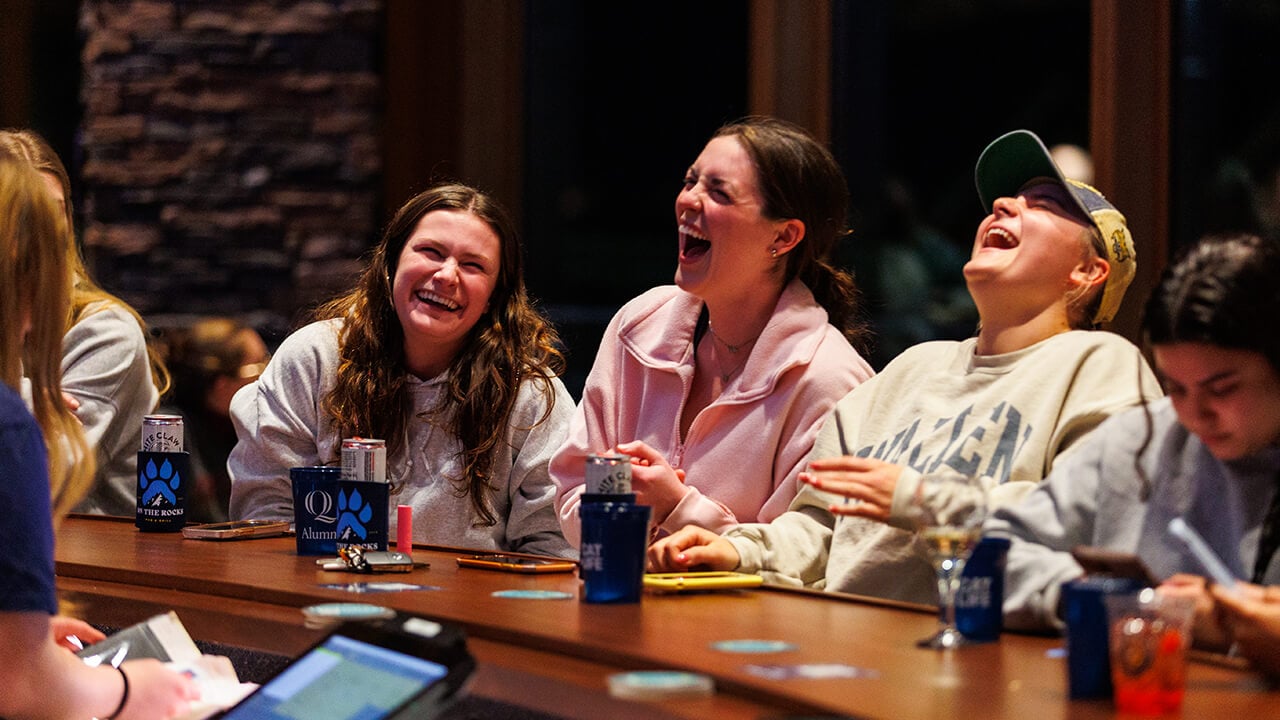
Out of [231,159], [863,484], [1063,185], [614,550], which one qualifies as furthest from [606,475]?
[231,159]

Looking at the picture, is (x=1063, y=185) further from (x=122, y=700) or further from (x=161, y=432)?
(x=161, y=432)

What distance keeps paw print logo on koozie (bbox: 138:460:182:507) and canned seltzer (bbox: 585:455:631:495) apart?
1.21 metres

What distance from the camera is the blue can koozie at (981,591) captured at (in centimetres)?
180

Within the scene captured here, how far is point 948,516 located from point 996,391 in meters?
0.70

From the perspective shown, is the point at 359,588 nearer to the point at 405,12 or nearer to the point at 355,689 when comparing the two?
the point at 355,689

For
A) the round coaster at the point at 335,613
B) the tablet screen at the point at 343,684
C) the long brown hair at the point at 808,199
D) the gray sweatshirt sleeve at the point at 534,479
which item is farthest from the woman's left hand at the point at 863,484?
the gray sweatshirt sleeve at the point at 534,479

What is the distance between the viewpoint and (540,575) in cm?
238

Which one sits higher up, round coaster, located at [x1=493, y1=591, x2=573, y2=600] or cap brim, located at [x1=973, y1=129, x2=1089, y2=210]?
cap brim, located at [x1=973, y1=129, x2=1089, y2=210]

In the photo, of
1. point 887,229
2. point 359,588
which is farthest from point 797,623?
point 887,229

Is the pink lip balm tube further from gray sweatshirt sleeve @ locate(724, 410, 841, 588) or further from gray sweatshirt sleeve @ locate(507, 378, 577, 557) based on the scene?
gray sweatshirt sleeve @ locate(724, 410, 841, 588)

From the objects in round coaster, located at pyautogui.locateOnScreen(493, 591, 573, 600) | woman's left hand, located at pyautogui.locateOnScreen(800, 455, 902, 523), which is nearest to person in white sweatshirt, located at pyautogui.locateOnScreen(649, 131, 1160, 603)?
woman's left hand, located at pyautogui.locateOnScreen(800, 455, 902, 523)

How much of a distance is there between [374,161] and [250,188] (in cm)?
47

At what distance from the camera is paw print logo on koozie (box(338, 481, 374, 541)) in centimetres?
258

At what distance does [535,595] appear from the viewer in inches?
83.4
